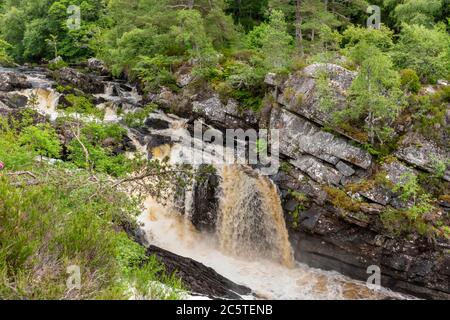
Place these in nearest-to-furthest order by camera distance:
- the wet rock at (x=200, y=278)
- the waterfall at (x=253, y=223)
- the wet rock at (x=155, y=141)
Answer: the wet rock at (x=200, y=278), the waterfall at (x=253, y=223), the wet rock at (x=155, y=141)

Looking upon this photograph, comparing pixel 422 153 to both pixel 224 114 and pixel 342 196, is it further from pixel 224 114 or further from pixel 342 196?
pixel 224 114

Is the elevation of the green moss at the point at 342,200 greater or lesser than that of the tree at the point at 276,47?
lesser

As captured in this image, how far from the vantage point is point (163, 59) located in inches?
875

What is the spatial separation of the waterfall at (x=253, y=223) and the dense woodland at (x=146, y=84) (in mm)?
4007

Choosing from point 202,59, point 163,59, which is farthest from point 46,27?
point 202,59

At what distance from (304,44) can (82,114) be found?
1500cm

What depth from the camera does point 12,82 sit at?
21719 millimetres

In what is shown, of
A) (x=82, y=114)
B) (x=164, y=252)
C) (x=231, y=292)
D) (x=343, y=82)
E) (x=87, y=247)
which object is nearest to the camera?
(x=87, y=247)

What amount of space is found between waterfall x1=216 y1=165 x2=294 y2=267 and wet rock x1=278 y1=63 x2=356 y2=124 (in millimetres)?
3680

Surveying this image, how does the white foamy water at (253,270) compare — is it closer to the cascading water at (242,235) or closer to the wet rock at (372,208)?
the cascading water at (242,235)

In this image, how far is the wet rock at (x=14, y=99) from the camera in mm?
18906

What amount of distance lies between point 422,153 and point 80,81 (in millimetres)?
19774

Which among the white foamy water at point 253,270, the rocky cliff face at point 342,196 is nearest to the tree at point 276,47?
the rocky cliff face at point 342,196
